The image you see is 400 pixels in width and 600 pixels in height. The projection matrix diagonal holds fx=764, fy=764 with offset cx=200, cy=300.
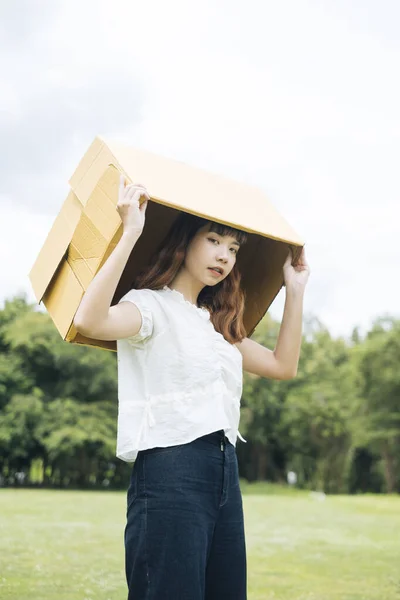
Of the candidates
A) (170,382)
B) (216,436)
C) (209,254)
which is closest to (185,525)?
(216,436)

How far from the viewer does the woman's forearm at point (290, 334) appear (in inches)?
101

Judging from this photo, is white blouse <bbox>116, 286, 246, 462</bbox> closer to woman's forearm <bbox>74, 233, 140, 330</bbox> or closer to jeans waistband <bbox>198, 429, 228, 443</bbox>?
jeans waistband <bbox>198, 429, 228, 443</bbox>

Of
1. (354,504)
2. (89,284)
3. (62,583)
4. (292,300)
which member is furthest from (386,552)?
(354,504)

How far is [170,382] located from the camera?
2.14 meters

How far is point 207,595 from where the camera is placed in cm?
216

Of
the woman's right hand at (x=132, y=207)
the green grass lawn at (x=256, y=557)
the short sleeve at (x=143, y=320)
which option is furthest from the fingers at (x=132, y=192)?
the green grass lawn at (x=256, y=557)

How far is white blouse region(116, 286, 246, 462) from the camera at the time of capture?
2096 mm

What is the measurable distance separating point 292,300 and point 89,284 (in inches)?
29.8

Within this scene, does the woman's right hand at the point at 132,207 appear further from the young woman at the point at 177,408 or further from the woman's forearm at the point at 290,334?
the woman's forearm at the point at 290,334

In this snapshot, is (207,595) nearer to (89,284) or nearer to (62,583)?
(89,284)

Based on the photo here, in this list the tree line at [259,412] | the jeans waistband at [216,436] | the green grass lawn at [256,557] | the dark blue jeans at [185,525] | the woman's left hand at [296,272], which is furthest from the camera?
the tree line at [259,412]

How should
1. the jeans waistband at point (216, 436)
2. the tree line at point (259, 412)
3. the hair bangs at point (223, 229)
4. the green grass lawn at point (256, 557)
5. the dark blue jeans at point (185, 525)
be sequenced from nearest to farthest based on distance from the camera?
the dark blue jeans at point (185, 525)
the jeans waistband at point (216, 436)
the hair bangs at point (223, 229)
the green grass lawn at point (256, 557)
the tree line at point (259, 412)

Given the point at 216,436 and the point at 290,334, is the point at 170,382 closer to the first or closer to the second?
the point at 216,436

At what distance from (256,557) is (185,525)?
6657 millimetres
